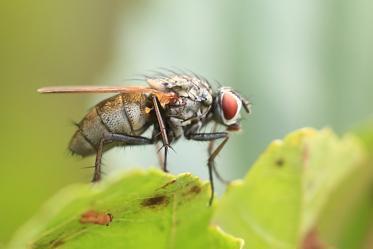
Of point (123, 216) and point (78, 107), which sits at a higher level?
point (123, 216)

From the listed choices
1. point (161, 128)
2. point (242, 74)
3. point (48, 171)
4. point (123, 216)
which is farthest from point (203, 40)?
point (123, 216)

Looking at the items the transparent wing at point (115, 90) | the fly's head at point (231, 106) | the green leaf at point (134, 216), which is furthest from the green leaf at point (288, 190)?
the fly's head at point (231, 106)

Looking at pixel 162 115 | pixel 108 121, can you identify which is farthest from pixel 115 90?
pixel 162 115

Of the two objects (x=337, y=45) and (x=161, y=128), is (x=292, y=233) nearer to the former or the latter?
(x=161, y=128)

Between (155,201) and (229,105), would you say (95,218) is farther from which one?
(229,105)

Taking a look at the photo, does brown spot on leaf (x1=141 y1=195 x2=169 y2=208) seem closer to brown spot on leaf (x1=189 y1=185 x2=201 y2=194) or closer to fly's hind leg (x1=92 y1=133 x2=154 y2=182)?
brown spot on leaf (x1=189 y1=185 x2=201 y2=194)

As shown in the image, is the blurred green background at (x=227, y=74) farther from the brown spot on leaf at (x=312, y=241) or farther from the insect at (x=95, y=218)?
the insect at (x=95, y=218)

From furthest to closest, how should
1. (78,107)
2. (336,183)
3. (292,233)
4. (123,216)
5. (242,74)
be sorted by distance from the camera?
1. (78,107)
2. (242,74)
3. (336,183)
4. (292,233)
5. (123,216)
